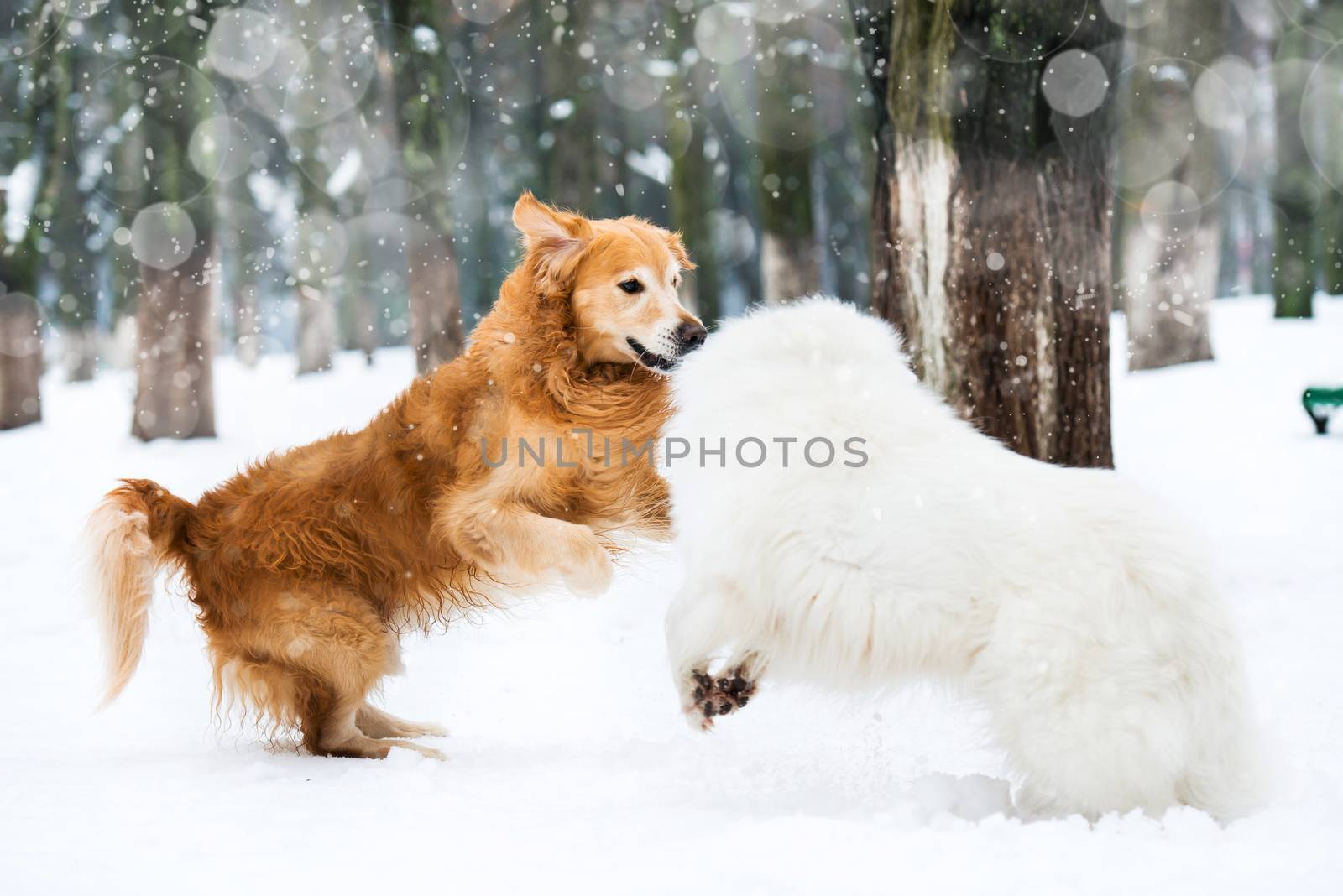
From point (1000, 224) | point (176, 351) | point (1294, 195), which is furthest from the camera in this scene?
point (1294, 195)

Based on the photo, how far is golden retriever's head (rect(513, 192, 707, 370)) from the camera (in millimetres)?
4035

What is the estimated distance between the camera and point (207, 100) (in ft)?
37.5

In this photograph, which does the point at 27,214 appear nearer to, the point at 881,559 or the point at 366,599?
the point at 366,599

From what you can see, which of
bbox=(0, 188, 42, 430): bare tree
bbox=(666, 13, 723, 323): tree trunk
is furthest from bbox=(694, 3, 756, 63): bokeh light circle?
bbox=(0, 188, 42, 430): bare tree

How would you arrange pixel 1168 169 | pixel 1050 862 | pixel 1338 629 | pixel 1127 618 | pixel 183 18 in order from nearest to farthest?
pixel 1050 862
pixel 1127 618
pixel 1338 629
pixel 183 18
pixel 1168 169

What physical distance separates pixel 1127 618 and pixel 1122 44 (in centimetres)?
386

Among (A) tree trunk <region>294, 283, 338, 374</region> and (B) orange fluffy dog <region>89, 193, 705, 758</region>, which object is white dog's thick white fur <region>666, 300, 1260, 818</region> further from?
(A) tree trunk <region>294, 283, 338, 374</region>

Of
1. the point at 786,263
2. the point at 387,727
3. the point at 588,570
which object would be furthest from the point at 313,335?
the point at 588,570

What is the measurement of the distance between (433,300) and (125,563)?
5.69 meters

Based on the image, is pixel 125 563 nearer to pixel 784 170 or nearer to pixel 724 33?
pixel 784 170

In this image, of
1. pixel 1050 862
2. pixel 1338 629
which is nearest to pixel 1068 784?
pixel 1050 862

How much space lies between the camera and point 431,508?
13.3 feet

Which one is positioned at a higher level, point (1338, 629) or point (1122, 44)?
point (1122, 44)

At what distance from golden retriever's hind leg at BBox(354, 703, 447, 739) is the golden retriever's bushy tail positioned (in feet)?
3.00
